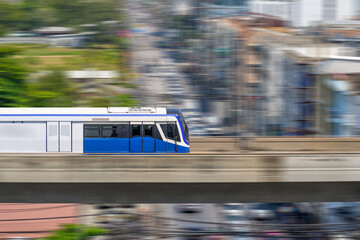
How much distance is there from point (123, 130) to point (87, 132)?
39.3 inches

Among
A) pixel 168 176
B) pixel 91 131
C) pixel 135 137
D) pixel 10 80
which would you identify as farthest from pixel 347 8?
pixel 168 176

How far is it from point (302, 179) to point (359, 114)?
20018 mm

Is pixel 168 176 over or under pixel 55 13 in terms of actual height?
under

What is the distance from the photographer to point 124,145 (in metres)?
14.2

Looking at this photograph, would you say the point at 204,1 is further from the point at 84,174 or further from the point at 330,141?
the point at 84,174

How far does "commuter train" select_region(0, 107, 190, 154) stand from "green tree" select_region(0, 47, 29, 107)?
54.9 ft

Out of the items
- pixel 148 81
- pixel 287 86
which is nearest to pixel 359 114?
pixel 287 86

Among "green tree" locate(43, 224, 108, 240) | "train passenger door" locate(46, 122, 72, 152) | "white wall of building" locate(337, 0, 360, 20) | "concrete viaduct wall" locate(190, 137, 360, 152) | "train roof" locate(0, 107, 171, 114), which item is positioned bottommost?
"green tree" locate(43, 224, 108, 240)

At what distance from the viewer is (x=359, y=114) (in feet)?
91.6

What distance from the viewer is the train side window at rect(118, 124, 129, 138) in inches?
557

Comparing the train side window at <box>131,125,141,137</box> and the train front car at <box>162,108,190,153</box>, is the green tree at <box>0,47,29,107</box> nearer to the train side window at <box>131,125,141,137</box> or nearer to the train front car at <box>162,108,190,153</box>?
the train side window at <box>131,125,141,137</box>

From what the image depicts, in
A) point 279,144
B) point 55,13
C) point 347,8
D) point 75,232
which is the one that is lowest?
point 75,232

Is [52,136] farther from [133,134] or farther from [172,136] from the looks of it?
[172,136]

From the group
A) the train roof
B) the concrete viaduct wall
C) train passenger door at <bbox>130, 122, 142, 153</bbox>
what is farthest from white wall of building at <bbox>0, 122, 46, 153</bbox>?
the concrete viaduct wall
